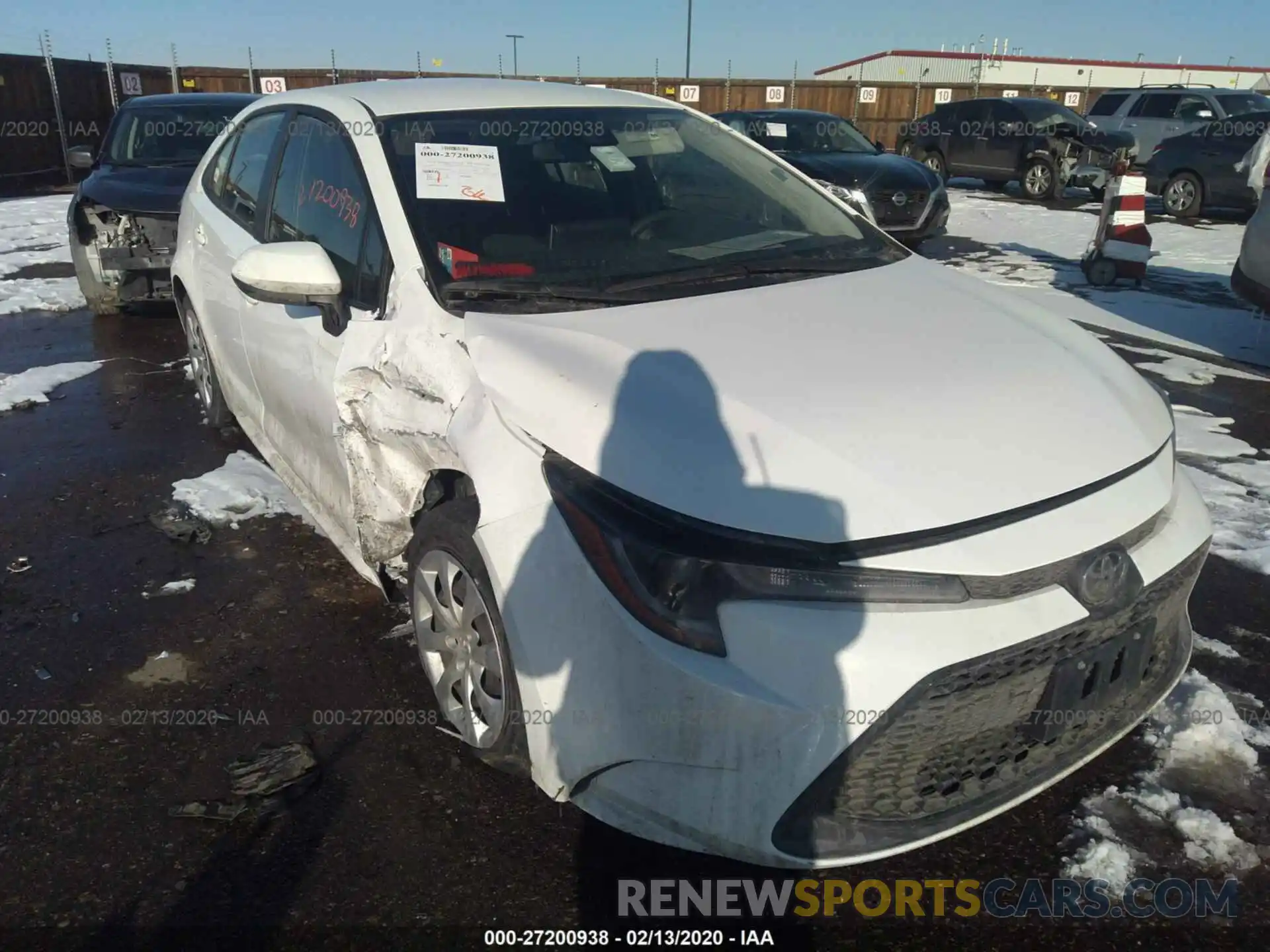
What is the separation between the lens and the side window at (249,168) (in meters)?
3.83

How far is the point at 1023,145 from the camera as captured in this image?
16031mm

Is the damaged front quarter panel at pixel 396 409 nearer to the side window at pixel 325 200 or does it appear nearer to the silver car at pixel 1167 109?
the side window at pixel 325 200

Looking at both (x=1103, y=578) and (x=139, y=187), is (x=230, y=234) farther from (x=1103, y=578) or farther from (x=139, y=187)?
(x=139, y=187)

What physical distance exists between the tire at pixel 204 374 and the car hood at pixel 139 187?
2.35 m

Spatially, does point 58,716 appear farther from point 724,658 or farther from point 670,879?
point 724,658

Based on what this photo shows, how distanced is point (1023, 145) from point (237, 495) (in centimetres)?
1550

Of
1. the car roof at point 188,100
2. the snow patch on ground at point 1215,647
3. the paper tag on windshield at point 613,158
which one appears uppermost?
the car roof at point 188,100

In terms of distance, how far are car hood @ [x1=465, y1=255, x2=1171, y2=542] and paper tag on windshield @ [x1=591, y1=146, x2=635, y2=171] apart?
0.86 m

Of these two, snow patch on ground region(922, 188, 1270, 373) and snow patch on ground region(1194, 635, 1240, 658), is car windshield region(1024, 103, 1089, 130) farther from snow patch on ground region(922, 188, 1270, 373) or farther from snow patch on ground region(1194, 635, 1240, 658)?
snow patch on ground region(1194, 635, 1240, 658)

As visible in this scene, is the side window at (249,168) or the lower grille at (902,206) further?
the lower grille at (902,206)

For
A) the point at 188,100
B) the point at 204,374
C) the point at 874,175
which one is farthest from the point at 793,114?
the point at 204,374

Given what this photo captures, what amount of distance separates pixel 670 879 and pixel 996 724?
0.83 meters

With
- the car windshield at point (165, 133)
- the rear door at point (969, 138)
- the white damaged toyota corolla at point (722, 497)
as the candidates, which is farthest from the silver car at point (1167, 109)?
the white damaged toyota corolla at point (722, 497)

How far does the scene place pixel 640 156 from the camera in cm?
335
